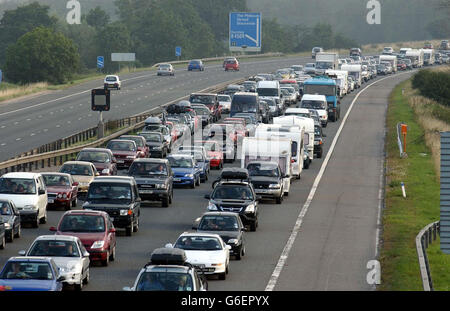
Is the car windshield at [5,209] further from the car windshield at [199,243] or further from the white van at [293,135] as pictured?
the white van at [293,135]

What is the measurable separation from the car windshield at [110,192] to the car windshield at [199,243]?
23.5ft

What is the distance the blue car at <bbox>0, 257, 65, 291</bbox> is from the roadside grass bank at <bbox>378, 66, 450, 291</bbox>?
8.51 metres

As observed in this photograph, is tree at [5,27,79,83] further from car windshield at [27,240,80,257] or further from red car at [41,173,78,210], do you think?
car windshield at [27,240,80,257]

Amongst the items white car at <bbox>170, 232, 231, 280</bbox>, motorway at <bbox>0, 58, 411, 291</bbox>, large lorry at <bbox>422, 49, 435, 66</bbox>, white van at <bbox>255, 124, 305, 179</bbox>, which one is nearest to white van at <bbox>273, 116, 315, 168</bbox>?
motorway at <bbox>0, 58, 411, 291</bbox>

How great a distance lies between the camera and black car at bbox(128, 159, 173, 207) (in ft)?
Answer: 139

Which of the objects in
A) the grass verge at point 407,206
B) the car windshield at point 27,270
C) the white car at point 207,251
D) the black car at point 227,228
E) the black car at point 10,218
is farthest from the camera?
the black car at point 10,218

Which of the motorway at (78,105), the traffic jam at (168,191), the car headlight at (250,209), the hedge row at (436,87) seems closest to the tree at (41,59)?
the motorway at (78,105)

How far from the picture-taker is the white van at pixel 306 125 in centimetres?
5512

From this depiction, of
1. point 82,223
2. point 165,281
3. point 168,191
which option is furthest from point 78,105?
point 165,281

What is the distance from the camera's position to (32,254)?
27.0 meters

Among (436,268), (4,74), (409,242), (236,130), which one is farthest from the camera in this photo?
(4,74)
